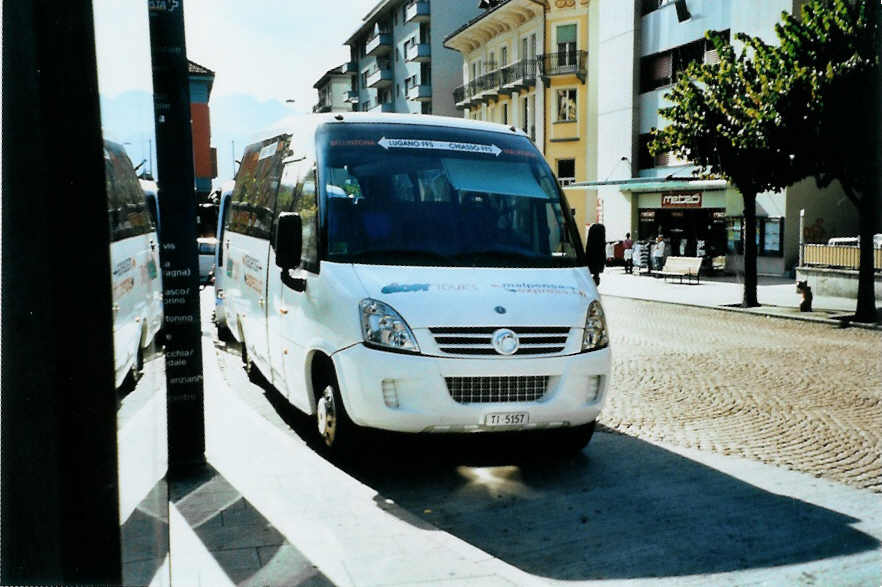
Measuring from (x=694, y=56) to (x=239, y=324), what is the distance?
2684 centimetres

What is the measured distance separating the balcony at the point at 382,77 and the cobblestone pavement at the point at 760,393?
5911 cm

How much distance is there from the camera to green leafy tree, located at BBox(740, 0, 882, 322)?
15.6 m

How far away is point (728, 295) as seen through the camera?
22266mm

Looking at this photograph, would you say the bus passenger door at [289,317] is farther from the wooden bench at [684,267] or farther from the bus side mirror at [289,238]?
the wooden bench at [684,267]

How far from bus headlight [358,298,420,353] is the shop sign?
28.3 meters

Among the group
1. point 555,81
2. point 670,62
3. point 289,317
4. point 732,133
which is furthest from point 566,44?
point 289,317

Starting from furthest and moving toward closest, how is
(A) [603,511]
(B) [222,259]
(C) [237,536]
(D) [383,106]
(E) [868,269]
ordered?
(D) [383,106] < (E) [868,269] < (B) [222,259] < (A) [603,511] < (C) [237,536]

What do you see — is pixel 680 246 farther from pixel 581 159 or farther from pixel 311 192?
pixel 311 192

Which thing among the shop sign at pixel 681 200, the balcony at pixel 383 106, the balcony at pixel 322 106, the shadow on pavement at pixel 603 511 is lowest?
the shadow on pavement at pixel 603 511

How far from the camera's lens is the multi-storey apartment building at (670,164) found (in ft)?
91.0

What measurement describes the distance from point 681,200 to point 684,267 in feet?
21.9

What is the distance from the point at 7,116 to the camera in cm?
136

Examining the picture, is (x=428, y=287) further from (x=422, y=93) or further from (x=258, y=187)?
(x=422, y=93)

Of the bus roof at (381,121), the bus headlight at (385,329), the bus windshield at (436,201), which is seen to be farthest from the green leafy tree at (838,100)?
the bus headlight at (385,329)
